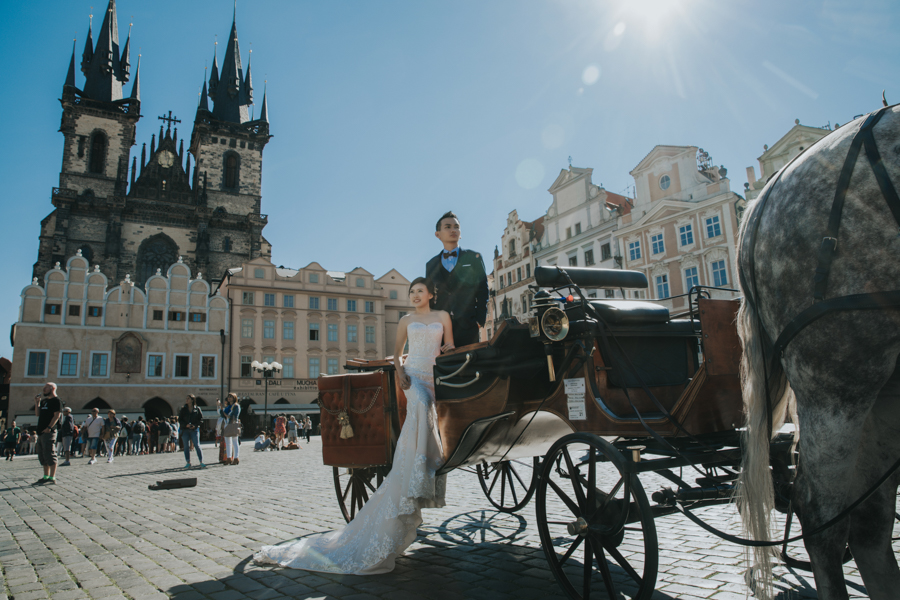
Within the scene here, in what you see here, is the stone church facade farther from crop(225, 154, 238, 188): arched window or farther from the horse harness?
the horse harness

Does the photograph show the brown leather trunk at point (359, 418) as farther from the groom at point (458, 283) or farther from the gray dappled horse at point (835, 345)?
the gray dappled horse at point (835, 345)

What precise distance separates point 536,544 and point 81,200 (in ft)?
169

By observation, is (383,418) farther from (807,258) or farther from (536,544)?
(807,258)

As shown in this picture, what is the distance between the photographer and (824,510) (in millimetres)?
2086

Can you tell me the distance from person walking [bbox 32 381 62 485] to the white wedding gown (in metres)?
8.15

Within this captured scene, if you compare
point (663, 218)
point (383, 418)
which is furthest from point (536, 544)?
point (663, 218)

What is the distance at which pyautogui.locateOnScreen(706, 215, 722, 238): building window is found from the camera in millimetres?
24172

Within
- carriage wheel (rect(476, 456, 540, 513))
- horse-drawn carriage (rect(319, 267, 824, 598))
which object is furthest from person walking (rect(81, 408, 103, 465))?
horse-drawn carriage (rect(319, 267, 824, 598))

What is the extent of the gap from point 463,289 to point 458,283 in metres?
0.07

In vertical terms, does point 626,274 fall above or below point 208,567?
above

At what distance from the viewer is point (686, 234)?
25.4 metres

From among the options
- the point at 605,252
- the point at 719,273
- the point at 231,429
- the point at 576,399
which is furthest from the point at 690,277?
the point at 576,399

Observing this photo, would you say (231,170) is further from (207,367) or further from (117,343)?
(207,367)

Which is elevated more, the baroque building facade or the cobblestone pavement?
the baroque building facade
